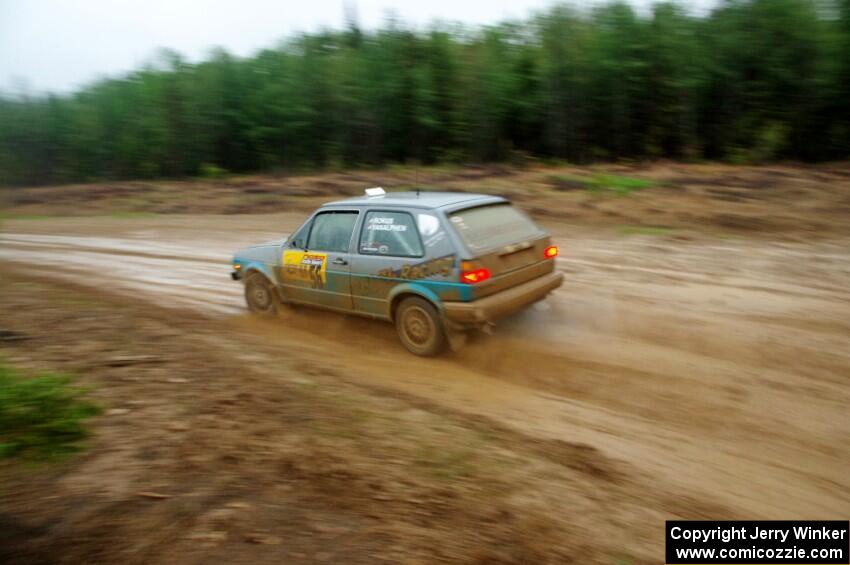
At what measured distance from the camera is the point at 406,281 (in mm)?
6238

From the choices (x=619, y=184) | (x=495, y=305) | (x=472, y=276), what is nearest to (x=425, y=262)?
(x=472, y=276)

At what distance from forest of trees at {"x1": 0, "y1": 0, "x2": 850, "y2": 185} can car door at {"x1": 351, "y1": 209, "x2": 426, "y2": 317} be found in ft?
48.6

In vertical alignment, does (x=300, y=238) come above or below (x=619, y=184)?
below

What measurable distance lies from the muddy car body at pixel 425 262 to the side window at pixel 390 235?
0.03 feet

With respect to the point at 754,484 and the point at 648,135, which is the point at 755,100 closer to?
the point at 648,135

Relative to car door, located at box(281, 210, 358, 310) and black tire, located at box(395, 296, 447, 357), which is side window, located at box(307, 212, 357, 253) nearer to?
car door, located at box(281, 210, 358, 310)

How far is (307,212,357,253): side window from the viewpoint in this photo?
6.85m

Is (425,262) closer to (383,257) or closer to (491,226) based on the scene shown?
(383,257)

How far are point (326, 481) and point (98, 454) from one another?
155 cm

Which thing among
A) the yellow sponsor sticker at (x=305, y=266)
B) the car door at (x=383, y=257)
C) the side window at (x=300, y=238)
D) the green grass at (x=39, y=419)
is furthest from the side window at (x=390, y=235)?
the green grass at (x=39, y=419)

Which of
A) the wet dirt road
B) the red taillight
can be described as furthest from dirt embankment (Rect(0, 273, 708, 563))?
the red taillight

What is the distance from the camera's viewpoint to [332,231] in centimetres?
702

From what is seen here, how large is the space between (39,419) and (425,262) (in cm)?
336

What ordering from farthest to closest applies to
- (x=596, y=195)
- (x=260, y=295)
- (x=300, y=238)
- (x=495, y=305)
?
1. (x=596, y=195)
2. (x=260, y=295)
3. (x=300, y=238)
4. (x=495, y=305)
